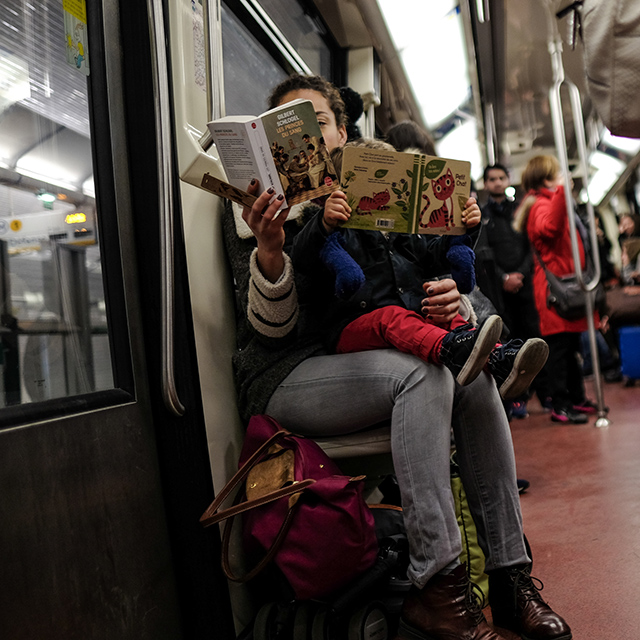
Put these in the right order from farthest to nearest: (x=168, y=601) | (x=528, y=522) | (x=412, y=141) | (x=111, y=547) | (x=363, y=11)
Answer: (x=363, y=11) → (x=412, y=141) → (x=528, y=522) → (x=168, y=601) → (x=111, y=547)

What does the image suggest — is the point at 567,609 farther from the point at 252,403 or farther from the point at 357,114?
the point at 357,114

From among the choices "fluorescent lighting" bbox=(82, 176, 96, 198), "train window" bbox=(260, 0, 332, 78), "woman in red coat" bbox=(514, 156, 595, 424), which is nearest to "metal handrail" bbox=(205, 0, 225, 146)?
"fluorescent lighting" bbox=(82, 176, 96, 198)

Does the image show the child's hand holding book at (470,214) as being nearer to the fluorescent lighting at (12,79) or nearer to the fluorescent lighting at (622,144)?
the fluorescent lighting at (12,79)

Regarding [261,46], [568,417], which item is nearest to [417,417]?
[261,46]

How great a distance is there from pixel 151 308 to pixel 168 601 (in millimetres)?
684

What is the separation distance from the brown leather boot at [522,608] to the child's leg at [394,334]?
0.56m

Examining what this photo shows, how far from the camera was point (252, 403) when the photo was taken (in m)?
1.63

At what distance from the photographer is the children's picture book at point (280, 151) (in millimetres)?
1323

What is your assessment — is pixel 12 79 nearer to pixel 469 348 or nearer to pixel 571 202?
pixel 469 348

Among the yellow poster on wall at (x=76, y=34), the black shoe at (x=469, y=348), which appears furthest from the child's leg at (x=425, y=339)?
the yellow poster on wall at (x=76, y=34)

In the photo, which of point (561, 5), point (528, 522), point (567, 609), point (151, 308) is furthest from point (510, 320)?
point (151, 308)

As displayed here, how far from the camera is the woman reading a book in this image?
4.50ft

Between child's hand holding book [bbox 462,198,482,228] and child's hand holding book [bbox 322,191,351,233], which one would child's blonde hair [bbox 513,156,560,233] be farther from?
child's hand holding book [bbox 322,191,351,233]

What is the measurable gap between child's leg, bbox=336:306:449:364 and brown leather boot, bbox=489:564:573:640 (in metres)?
0.56
